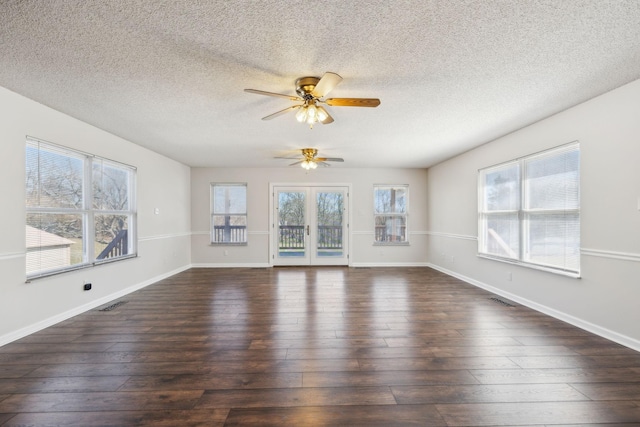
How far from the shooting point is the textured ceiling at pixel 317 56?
68.0 inches

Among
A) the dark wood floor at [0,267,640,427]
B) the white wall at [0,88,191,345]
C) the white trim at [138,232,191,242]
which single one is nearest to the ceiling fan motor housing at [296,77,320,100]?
the dark wood floor at [0,267,640,427]

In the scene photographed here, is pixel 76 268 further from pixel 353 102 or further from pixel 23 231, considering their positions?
pixel 353 102

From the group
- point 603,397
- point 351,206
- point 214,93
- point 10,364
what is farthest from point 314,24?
point 351,206

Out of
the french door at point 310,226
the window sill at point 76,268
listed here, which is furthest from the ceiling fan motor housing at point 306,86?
the french door at point 310,226

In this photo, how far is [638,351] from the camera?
2502mm

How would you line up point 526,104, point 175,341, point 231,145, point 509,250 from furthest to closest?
point 231,145 → point 509,250 → point 526,104 → point 175,341

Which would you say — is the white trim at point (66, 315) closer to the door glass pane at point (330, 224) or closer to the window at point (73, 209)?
the window at point (73, 209)

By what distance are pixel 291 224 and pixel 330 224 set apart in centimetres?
95

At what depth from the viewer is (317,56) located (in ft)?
7.14

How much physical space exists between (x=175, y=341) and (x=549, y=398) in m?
3.01

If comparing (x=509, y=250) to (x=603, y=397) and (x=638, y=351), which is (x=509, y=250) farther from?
(x=603, y=397)

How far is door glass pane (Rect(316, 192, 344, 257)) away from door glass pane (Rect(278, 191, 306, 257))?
1.28 ft

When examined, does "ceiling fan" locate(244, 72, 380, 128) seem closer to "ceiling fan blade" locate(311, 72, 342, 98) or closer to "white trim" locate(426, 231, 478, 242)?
"ceiling fan blade" locate(311, 72, 342, 98)

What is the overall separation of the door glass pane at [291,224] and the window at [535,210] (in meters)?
3.81
